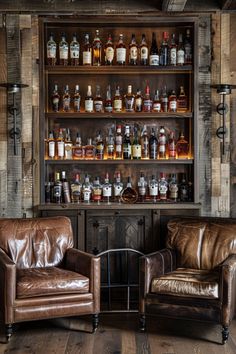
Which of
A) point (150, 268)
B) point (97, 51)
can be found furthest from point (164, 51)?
point (150, 268)

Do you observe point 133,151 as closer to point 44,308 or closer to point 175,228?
point 175,228

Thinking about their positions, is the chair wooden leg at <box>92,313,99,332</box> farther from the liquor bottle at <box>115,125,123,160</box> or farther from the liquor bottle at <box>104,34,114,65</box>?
the liquor bottle at <box>104,34,114,65</box>

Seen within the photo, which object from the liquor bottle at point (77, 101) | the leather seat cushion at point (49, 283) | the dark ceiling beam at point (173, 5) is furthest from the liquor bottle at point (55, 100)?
the leather seat cushion at point (49, 283)

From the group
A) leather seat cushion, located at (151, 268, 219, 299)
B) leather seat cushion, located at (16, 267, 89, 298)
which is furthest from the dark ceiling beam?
leather seat cushion, located at (16, 267, 89, 298)

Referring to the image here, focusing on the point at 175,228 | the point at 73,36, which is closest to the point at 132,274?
the point at 175,228

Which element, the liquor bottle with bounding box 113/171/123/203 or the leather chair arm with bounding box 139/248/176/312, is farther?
the liquor bottle with bounding box 113/171/123/203

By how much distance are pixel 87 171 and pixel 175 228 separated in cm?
118

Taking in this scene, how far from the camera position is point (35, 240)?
4.46 m

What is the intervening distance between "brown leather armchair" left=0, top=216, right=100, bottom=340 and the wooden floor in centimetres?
16

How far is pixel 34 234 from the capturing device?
14.7 feet

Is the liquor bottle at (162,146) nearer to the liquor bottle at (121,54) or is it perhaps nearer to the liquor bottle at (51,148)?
the liquor bottle at (121,54)

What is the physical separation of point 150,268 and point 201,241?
0.60 m

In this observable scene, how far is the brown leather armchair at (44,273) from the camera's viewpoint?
3857 millimetres

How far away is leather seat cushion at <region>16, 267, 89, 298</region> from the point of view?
12.7 feet
